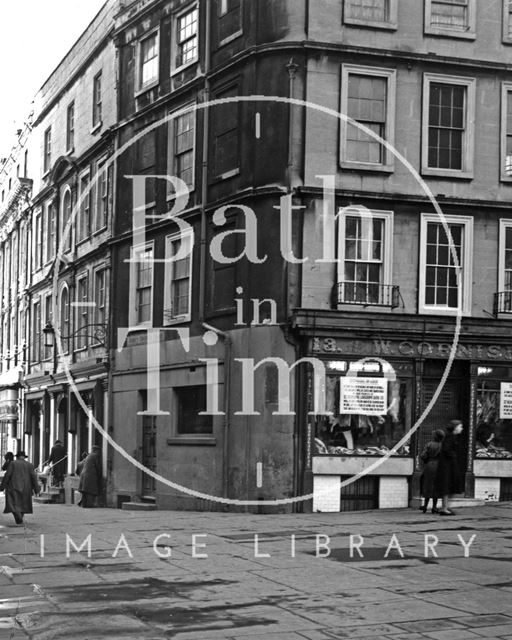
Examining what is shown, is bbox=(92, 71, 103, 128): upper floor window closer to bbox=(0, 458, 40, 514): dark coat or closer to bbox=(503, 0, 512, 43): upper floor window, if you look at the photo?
bbox=(503, 0, 512, 43): upper floor window

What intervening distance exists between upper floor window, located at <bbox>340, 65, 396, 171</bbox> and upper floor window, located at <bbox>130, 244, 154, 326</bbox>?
7471 mm

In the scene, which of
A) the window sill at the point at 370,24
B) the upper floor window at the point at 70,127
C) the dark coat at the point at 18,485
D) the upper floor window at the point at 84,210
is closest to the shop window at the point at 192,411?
the dark coat at the point at 18,485

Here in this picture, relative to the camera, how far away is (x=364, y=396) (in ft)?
77.0

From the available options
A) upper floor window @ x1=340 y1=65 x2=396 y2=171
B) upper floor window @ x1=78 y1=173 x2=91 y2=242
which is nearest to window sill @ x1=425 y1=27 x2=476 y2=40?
upper floor window @ x1=340 y1=65 x2=396 y2=171

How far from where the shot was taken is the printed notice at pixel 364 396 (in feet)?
76.5

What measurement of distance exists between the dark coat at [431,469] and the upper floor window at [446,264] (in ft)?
13.1

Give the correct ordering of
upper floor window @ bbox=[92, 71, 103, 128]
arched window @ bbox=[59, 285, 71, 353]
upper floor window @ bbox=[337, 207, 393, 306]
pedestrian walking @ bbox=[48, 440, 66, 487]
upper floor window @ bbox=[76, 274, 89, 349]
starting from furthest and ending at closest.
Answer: arched window @ bbox=[59, 285, 71, 353] → pedestrian walking @ bbox=[48, 440, 66, 487] → upper floor window @ bbox=[76, 274, 89, 349] → upper floor window @ bbox=[92, 71, 103, 128] → upper floor window @ bbox=[337, 207, 393, 306]

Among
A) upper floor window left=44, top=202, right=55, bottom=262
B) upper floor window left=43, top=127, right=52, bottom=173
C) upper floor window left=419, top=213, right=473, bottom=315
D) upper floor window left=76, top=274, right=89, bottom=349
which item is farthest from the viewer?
upper floor window left=43, top=127, right=52, bottom=173

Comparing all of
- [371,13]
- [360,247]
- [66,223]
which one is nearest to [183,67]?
[371,13]

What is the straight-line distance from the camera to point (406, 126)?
79.6 feet

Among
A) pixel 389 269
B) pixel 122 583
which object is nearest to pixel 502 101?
pixel 389 269

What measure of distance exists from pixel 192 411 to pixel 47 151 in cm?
1884

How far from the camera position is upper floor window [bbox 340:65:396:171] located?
23953mm

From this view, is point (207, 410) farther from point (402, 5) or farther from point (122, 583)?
point (122, 583)
